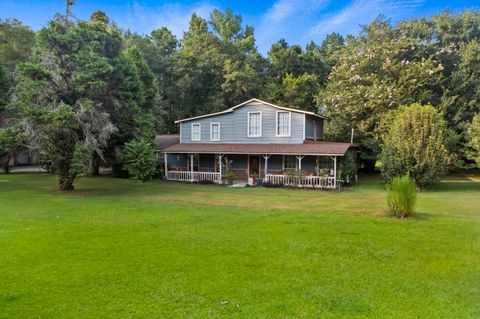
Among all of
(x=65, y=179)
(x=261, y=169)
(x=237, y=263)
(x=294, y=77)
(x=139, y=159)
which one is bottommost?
(x=237, y=263)

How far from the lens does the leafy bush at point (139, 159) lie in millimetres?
21594

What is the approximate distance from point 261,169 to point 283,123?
3.43 m

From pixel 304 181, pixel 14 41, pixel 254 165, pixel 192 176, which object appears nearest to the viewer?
pixel 304 181

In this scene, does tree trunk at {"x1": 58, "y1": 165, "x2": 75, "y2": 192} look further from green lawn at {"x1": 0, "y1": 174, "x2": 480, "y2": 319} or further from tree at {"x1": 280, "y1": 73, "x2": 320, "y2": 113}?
tree at {"x1": 280, "y1": 73, "x2": 320, "y2": 113}

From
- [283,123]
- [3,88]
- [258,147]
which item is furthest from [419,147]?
[3,88]

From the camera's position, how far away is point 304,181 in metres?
19.8

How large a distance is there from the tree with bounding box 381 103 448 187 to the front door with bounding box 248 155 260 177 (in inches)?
323

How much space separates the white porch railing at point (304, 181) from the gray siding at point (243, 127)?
270cm

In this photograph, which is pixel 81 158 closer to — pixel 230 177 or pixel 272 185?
pixel 230 177

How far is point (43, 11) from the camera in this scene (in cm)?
1912

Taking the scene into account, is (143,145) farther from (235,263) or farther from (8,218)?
(235,263)

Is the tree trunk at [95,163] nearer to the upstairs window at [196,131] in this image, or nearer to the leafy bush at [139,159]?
the leafy bush at [139,159]

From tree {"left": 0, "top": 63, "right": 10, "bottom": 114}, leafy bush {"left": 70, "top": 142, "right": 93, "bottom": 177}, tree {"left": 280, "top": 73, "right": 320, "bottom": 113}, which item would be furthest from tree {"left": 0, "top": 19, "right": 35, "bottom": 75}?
tree {"left": 280, "top": 73, "right": 320, "bottom": 113}

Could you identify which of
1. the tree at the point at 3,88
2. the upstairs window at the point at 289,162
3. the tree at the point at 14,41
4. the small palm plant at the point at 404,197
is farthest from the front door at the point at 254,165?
the tree at the point at 14,41
